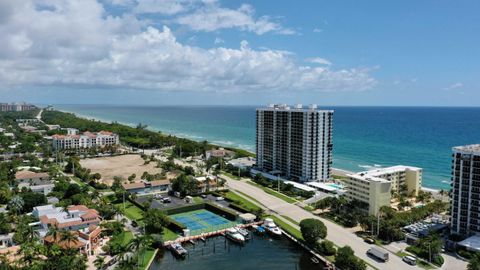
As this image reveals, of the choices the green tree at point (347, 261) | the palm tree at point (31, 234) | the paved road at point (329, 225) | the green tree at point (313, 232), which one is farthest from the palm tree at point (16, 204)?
the green tree at point (347, 261)

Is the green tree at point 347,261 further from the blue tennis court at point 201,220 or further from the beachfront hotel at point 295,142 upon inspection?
the beachfront hotel at point 295,142

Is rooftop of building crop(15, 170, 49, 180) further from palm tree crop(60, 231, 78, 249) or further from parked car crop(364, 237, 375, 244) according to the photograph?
parked car crop(364, 237, 375, 244)

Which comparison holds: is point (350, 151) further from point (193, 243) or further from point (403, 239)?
point (193, 243)

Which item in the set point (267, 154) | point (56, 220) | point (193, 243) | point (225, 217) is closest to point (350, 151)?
point (267, 154)

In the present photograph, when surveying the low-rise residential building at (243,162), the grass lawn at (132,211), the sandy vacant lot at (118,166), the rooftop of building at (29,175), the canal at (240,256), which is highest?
the rooftop of building at (29,175)

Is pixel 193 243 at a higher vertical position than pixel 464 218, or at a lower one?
lower

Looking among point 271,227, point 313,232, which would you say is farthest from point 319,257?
point 271,227
